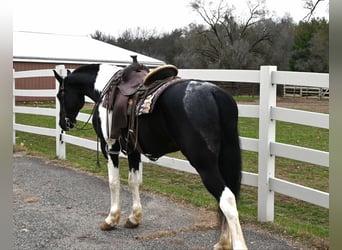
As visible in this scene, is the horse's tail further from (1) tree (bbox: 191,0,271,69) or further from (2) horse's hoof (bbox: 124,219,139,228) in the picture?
(1) tree (bbox: 191,0,271,69)

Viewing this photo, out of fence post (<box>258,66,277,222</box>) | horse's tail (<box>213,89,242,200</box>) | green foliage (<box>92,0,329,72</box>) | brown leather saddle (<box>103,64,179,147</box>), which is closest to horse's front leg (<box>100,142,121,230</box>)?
brown leather saddle (<box>103,64,179,147</box>)

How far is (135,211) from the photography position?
3.93 meters

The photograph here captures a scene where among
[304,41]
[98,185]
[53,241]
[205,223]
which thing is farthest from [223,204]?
[304,41]

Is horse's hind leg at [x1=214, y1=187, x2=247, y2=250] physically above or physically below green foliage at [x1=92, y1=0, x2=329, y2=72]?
below

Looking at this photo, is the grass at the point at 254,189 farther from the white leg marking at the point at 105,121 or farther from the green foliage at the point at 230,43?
the green foliage at the point at 230,43

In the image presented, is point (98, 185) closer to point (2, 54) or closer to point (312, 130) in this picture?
point (2, 54)

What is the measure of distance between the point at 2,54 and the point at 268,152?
3.50 meters

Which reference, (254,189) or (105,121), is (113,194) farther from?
(254,189)

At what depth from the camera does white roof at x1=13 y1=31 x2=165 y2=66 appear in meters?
26.0

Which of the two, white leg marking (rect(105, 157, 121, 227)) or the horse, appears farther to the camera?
white leg marking (rect(105, 157, 121, 227))

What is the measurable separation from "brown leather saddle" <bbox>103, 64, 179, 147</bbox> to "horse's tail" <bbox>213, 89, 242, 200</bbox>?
1.69 ft

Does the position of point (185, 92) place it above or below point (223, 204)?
above

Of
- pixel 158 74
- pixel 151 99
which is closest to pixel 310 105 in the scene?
pixel 158 74

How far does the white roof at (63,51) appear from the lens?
26.0 meters
